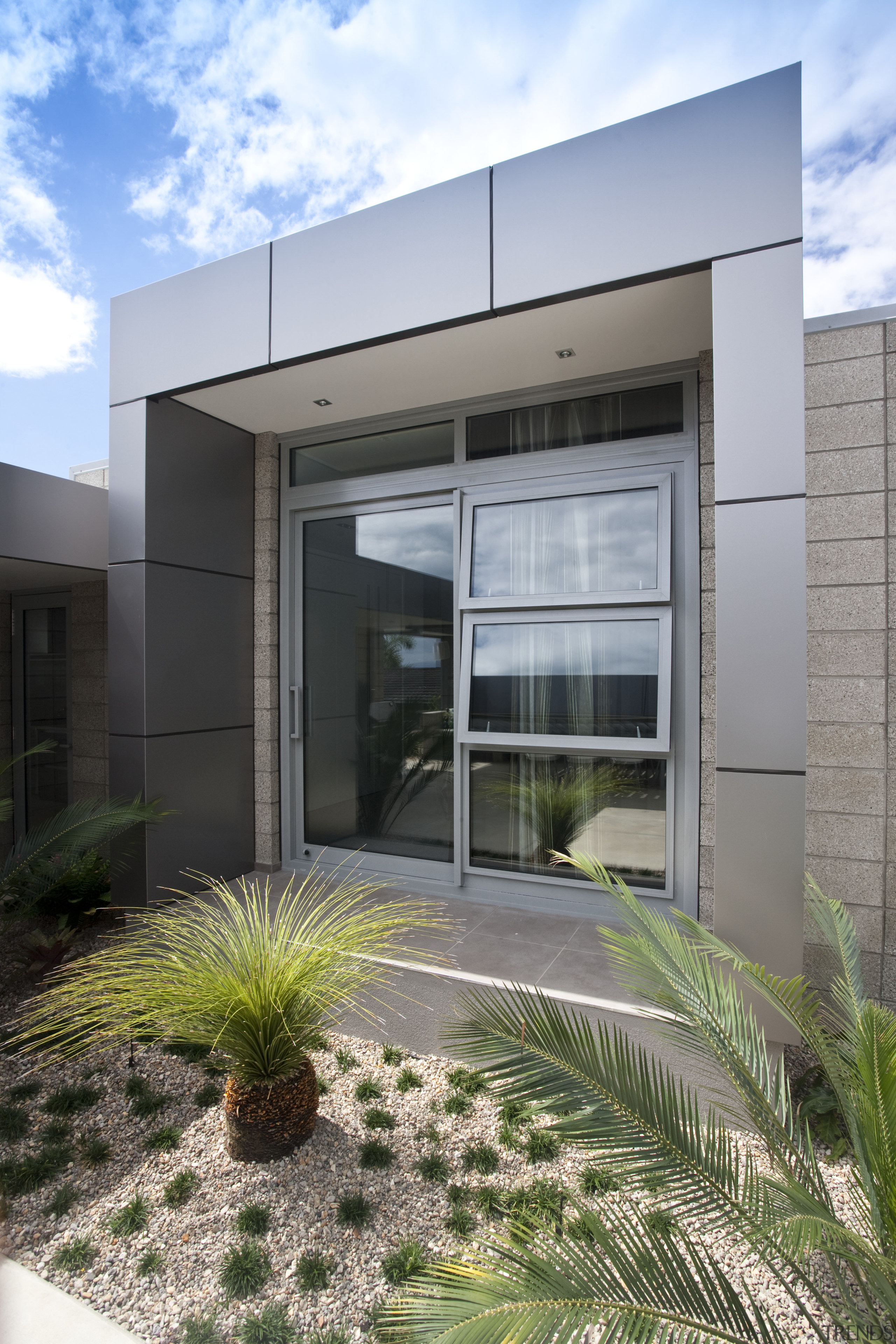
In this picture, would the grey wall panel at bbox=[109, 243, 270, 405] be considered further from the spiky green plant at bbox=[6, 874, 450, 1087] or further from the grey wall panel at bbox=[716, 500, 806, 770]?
the spiky green plant at bbox=[6, 874, 450, 1087]

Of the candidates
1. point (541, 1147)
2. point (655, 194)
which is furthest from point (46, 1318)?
point (655, 194)

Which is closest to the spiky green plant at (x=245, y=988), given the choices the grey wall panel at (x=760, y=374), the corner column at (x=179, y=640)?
the corner column at (x=179, y=640)

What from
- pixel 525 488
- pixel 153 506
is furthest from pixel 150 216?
pixel 525 488

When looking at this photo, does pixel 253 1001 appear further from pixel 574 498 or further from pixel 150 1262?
pixel 574 498

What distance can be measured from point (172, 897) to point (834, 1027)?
346cm

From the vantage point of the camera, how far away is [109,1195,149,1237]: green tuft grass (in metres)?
1.84

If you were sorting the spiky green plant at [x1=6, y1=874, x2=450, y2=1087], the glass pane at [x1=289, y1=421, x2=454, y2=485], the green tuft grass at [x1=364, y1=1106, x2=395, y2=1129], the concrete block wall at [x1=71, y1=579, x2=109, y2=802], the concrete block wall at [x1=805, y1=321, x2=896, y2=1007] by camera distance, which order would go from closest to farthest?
the spiky green plant at [x1=6, y1=874, x2=450, y2=1087] < the green tuft grass at [x1=364, y1=1106, x2=395, y2=1129] < the concrete block wall at [x1=805, y1=321, x2=896, y2=1007] < the glass pane at [x1=289, y1=421, x2=454, y2=485] < the concrete block wall at [x1=71, y1=579, x2=109, y2=802]

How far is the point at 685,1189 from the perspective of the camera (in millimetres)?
1388

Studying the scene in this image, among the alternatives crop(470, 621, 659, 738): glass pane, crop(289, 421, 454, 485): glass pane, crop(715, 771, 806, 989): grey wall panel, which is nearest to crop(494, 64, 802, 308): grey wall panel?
crop(289, 421, 454, 485): glass pane

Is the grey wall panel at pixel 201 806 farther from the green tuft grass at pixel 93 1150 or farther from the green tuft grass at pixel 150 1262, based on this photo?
the green tuft grass at pixel 150 1262

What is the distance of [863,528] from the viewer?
3076mm

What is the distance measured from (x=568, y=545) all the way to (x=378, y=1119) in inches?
116

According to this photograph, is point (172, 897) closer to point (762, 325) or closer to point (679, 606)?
point (679, 606)

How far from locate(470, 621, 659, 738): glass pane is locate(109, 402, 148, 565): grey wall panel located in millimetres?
2081
